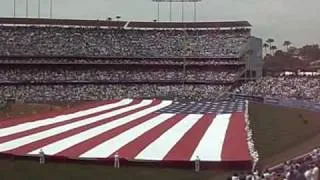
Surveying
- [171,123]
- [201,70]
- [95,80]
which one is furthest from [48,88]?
[171,123]

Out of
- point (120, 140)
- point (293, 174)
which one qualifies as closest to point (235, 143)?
point (120, 140)

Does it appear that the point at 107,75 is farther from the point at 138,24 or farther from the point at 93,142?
the point at 93,142

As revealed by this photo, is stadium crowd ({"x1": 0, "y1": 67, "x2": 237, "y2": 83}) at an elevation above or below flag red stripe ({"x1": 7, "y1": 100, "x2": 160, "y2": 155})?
above

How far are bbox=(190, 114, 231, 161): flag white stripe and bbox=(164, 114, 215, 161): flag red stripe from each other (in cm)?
23

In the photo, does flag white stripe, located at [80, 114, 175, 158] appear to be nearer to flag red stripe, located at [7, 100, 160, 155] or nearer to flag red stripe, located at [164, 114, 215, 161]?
flag red stripe, located at [164, 114, 215, 161]

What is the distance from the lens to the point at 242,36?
8906 centimetres

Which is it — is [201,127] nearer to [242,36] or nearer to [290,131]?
[290,131]

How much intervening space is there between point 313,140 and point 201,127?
6.86 meters

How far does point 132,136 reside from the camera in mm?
31578

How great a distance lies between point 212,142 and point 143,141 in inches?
130

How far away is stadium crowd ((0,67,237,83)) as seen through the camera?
8088 cm

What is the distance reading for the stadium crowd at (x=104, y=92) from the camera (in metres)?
76.8

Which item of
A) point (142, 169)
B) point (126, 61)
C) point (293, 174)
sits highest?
point (126, 61)

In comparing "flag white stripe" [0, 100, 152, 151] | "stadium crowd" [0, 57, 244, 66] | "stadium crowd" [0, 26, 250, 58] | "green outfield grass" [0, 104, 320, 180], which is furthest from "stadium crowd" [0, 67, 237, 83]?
"green outfield grass" [0, 104, 320, 180]
